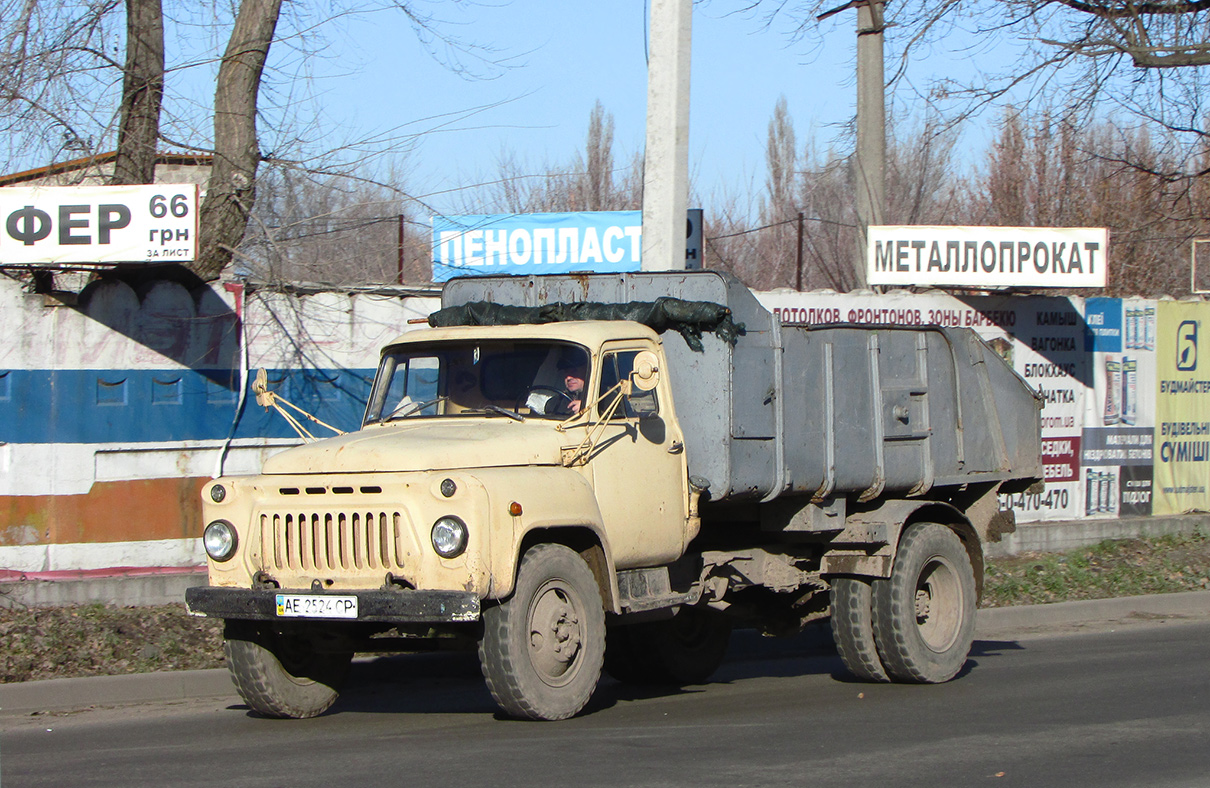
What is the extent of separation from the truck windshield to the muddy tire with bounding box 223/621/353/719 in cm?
138

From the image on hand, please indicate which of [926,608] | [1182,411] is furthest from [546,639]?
[1182,411]

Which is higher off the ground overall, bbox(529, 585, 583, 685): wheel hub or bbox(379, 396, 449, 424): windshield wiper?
bbox(379, 396, 449, 424): windshield wiper

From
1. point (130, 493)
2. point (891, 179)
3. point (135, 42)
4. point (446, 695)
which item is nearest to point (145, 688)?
point (446, 695)

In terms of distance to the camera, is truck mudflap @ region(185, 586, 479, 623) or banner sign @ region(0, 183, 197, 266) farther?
banner sign @ region(0, 183, 197, 266)

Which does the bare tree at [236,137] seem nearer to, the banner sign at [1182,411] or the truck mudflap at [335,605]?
the truck mudflap at [335,605]

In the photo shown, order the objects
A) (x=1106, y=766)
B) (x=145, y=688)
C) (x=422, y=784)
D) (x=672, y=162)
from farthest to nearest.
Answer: (x=672, y=162) < (x=145, y=688) < (x=1106, y=766) < (x=422, y=784)

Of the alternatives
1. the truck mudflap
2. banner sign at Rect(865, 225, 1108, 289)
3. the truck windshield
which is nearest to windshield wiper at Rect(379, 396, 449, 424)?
the truck windshield

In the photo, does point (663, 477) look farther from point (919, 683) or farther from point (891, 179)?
point (891, 179)

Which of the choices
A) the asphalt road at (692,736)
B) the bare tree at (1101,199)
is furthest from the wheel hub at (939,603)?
the bare tree at (1101,199)

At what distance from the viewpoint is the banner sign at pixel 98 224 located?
34.2 ft

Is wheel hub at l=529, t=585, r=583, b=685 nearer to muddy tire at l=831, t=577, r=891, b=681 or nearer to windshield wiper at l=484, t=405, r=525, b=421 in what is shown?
windshield wiper at l=484, t=405, r=525, b=421

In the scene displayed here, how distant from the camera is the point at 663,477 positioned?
779 cm

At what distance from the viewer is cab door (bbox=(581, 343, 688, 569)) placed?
7504 millimetres

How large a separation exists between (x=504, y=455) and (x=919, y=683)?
3.55 m
